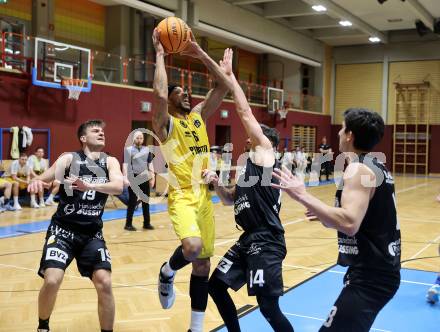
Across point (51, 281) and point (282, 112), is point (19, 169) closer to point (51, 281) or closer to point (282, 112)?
point (51, 281)

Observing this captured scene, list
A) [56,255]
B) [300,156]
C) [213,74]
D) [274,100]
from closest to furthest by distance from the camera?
[56,255] < [213,74] < [300,156] < [274,100]

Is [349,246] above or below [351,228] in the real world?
below

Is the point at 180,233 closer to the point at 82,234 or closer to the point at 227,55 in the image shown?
the point at 82,234

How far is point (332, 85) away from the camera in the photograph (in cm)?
2903

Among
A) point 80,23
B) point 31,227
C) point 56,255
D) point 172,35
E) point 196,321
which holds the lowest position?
point 31,227

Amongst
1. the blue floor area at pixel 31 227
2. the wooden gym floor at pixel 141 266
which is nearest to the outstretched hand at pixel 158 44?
the wooden gym floor at pixel 141 266

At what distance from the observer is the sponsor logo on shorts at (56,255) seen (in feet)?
12.5

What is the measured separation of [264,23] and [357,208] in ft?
69.9

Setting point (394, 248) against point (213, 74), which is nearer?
point (394, 248)

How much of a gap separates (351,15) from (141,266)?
61.2 ft

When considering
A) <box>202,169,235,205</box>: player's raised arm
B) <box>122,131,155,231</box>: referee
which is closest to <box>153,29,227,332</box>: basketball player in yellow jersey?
<box>202,169,235,205</box>: player's raised arm

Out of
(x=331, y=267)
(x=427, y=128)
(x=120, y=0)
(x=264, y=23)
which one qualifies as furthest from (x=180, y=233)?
(x=427, y=128)

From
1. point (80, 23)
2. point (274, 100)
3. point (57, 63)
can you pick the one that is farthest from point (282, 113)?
point (57, 63)

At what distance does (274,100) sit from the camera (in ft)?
74.9
